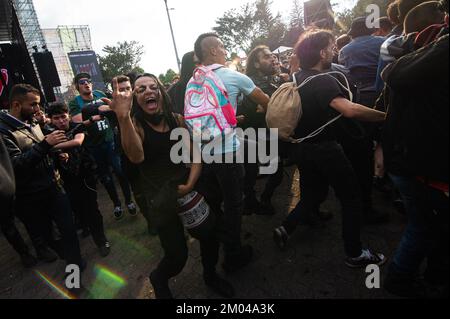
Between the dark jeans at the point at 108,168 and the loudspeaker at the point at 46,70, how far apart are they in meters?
4.51

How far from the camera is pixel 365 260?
240 cm

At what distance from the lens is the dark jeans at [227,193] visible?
238cm

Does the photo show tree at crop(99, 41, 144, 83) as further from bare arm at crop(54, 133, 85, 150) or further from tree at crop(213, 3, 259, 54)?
bare arm at crop(54, 133, 85, 150)

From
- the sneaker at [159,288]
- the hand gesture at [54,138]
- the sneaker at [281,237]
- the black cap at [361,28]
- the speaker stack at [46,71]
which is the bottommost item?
the sneaker at [281,237]

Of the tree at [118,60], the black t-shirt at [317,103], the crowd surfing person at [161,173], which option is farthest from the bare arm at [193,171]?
the tree at [118,60]

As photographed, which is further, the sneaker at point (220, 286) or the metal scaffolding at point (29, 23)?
the metal scaffolding at point (29, 23)

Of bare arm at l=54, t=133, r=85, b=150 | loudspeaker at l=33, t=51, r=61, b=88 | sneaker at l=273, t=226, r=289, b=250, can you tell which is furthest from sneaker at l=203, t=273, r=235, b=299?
loudspeaker at l=33, t=51, r=61, b=88

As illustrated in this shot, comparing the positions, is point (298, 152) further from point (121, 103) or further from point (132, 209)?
point (132, 209)

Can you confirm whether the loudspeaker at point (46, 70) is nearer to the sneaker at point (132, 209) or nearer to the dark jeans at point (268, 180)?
the sneaker at point (132, 209)

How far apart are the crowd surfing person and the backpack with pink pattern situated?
152 millimetres

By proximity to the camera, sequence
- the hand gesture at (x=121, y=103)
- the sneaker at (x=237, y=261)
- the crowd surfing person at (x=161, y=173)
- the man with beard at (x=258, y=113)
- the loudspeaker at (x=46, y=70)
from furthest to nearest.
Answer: the loudspeaker at (x=46, y=70) → the man with beard at (x=258, y=113) → the sneaker at (x=237, y=261) → the crowd surfing person at (x=161, y=173) → the hand gesture at (x=121, y=103)

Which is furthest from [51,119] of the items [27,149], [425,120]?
[425,120]
